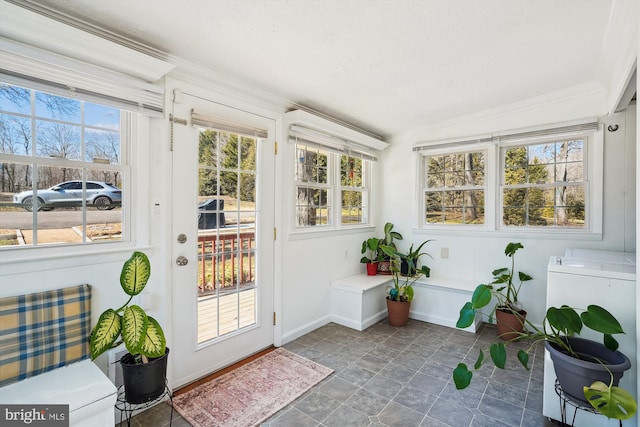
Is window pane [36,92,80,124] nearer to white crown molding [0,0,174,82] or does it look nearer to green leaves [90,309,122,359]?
white crown molding [0,0,174,82]

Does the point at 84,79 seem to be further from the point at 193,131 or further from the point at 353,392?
the point at 353,392

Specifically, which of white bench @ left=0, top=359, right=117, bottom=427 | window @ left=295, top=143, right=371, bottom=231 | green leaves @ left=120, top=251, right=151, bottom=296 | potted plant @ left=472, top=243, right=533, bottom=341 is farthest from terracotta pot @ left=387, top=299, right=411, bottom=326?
white bench @ left=0, top=359, right=117, bottom=427

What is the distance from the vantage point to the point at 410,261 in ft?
12.0

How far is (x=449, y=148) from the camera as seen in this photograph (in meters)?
3.77

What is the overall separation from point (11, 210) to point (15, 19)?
3.09 ft

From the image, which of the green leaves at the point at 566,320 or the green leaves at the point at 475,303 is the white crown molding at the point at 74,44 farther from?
the green leaves at the point at 566,320

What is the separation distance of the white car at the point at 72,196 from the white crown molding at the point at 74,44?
2.37 ft

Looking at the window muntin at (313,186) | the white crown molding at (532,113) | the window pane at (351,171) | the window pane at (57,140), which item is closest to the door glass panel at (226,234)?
the window muntin at (313,186)

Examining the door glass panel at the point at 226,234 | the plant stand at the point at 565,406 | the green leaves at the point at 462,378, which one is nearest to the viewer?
the plant stand at the point at 565,406

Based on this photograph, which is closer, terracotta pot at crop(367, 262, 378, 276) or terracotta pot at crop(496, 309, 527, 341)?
terracotta pot at crop(496, 309, 527, 341)

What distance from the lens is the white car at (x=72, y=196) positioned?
1.63 metres

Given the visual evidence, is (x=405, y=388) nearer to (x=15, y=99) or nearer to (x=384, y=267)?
(x=384, y=267)

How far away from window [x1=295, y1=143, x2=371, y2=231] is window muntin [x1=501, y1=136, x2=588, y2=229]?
5.64 feet

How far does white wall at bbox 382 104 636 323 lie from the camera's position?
2838 millimetres
